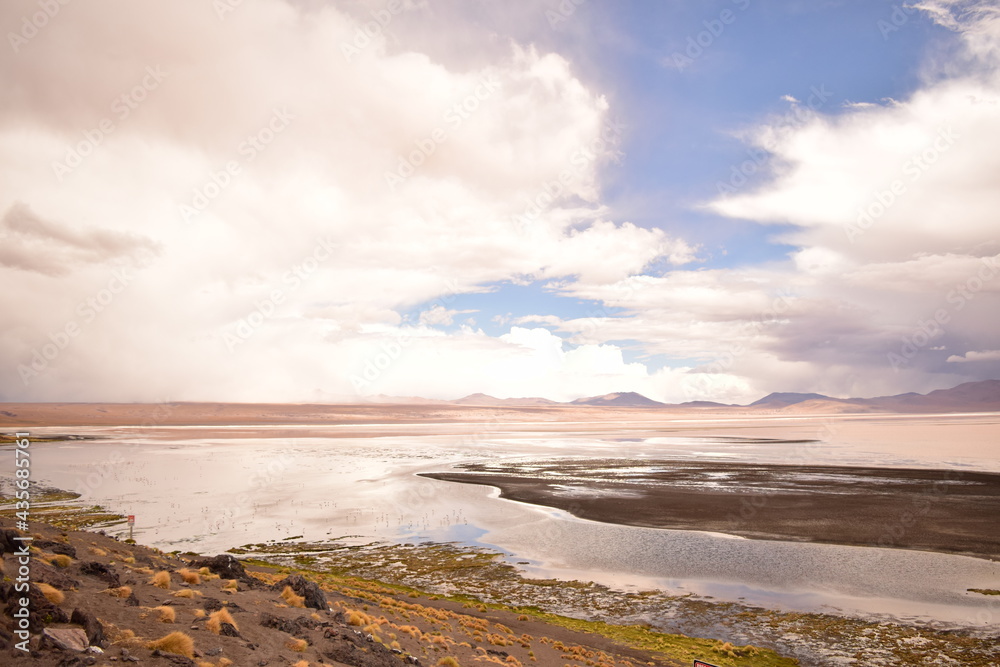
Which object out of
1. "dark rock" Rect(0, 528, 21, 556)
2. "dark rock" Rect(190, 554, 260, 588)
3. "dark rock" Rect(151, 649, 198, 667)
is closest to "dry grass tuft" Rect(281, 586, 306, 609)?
"dark rock" Rect(190, 554, 260, 588)

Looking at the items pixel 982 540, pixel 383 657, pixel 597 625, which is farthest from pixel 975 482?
pixel 383 657

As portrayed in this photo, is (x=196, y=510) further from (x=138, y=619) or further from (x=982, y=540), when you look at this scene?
(x=982, y=540)

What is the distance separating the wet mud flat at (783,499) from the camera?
1323 inches

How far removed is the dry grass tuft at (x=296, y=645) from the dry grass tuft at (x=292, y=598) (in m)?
3.24

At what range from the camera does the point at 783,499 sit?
143 feet

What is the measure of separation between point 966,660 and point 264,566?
2780 centimetres

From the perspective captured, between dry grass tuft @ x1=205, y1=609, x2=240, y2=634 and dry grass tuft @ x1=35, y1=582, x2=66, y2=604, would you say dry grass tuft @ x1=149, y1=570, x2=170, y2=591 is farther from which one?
dry grass tuft @ x1=35, y1=582, x2=66, y2=604

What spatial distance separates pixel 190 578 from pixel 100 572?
2.66 metres

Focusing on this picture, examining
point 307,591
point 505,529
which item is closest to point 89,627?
point 307,591

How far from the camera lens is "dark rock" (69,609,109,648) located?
29.5ft

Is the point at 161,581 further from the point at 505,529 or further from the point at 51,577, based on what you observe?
the point at 505,529

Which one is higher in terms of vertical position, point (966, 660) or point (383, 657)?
point (383, 657)

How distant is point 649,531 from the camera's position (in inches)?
1389

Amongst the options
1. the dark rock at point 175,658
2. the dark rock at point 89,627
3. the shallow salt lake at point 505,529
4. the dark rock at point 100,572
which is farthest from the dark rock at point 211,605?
the shallow salt lake at point 505,529
